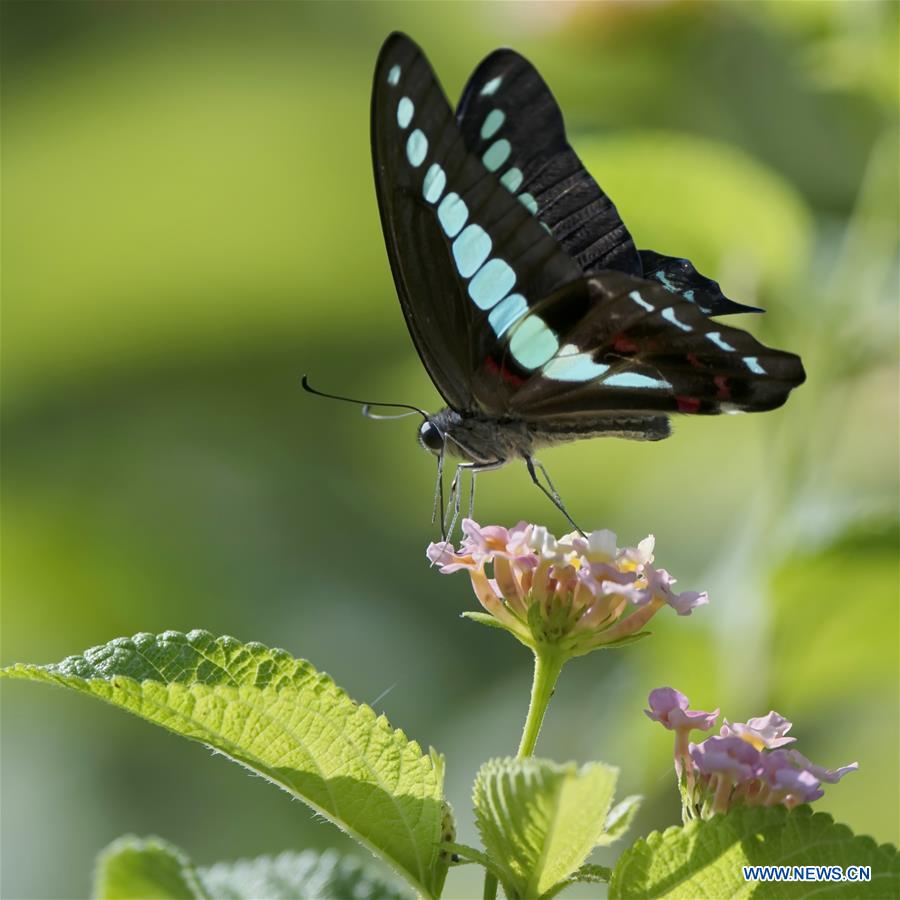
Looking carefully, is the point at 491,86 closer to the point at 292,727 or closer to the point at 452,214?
the point at 452,214

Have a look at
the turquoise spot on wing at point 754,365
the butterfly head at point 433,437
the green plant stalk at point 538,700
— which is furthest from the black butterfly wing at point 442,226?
the green plant stalk at point 538,700

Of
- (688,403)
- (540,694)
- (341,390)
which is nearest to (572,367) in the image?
(688,403)

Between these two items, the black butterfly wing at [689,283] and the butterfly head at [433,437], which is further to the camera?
the butterfly head at [433,437]

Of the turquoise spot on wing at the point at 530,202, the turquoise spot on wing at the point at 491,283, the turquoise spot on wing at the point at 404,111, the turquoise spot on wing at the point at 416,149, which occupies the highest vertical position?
the turquoise spot on wing at the point at 530,202

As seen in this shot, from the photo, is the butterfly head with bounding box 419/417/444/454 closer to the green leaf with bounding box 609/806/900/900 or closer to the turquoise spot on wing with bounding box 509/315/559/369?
the turquoise spot on wing with bounding box 509/315/559/369

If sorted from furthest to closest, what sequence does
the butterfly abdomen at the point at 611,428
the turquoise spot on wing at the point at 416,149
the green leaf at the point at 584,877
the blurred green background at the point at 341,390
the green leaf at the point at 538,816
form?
the blurred green background at the point at 341,390 < the butterfly abdomen at the point at 611,428 < the turquoise spot on wing at the point at 416,149 < the green leaf at the point at 584,877 < the green leaf at the point at 538,816

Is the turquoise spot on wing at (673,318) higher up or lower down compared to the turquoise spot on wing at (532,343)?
lower down

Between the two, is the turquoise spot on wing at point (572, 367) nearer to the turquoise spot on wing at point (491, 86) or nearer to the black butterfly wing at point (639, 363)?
the black butterfly wing at point (639, 363)
